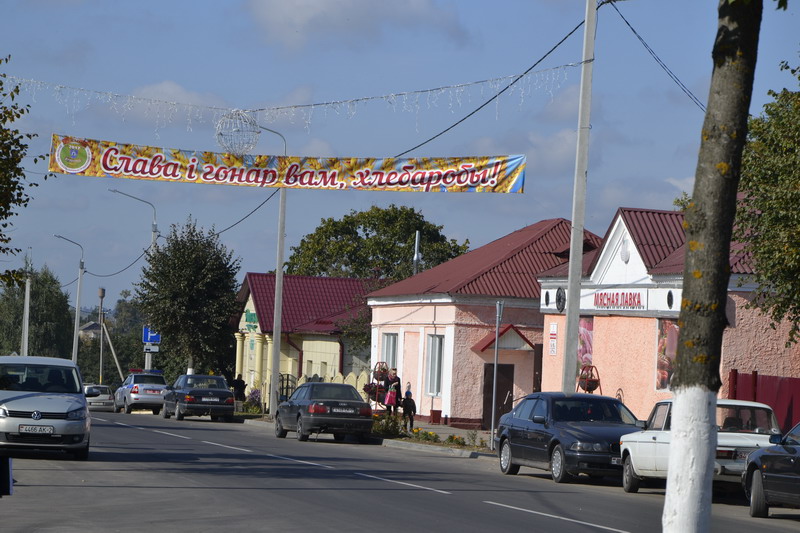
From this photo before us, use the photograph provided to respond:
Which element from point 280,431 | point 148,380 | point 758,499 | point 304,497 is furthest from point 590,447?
point 148,380

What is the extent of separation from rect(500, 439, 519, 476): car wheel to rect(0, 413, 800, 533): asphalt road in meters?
0.29

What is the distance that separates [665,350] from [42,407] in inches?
598

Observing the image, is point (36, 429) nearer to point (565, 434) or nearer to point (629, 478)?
point (565, 434)

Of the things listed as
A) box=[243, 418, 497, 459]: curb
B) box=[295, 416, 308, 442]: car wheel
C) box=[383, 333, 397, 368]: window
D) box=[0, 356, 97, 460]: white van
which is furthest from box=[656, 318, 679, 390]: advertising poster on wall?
box=[383, 333, 397, 368]: window

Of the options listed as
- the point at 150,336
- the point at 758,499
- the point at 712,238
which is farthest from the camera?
the point at 150,336

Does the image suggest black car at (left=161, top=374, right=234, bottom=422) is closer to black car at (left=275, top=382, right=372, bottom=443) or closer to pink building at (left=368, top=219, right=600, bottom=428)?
pink building at (left=368, top=219, right=600, bottom=428)

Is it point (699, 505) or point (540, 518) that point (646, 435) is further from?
point (699, 505)

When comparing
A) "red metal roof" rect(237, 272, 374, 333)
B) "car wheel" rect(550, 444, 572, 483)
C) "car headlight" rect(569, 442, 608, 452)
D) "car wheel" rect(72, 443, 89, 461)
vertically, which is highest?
"red metal roof" rect(237, 272, 374, 333)

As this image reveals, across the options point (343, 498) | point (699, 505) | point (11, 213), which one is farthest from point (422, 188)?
point (699, 505)

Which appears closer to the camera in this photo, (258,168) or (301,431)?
(258,168)

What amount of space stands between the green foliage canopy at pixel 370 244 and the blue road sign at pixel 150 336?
19.6 metres

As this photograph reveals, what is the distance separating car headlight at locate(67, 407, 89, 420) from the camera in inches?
719

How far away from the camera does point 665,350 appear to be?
90.3 feet

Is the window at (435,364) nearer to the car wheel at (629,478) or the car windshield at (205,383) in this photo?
the car windshield at (205,383)
